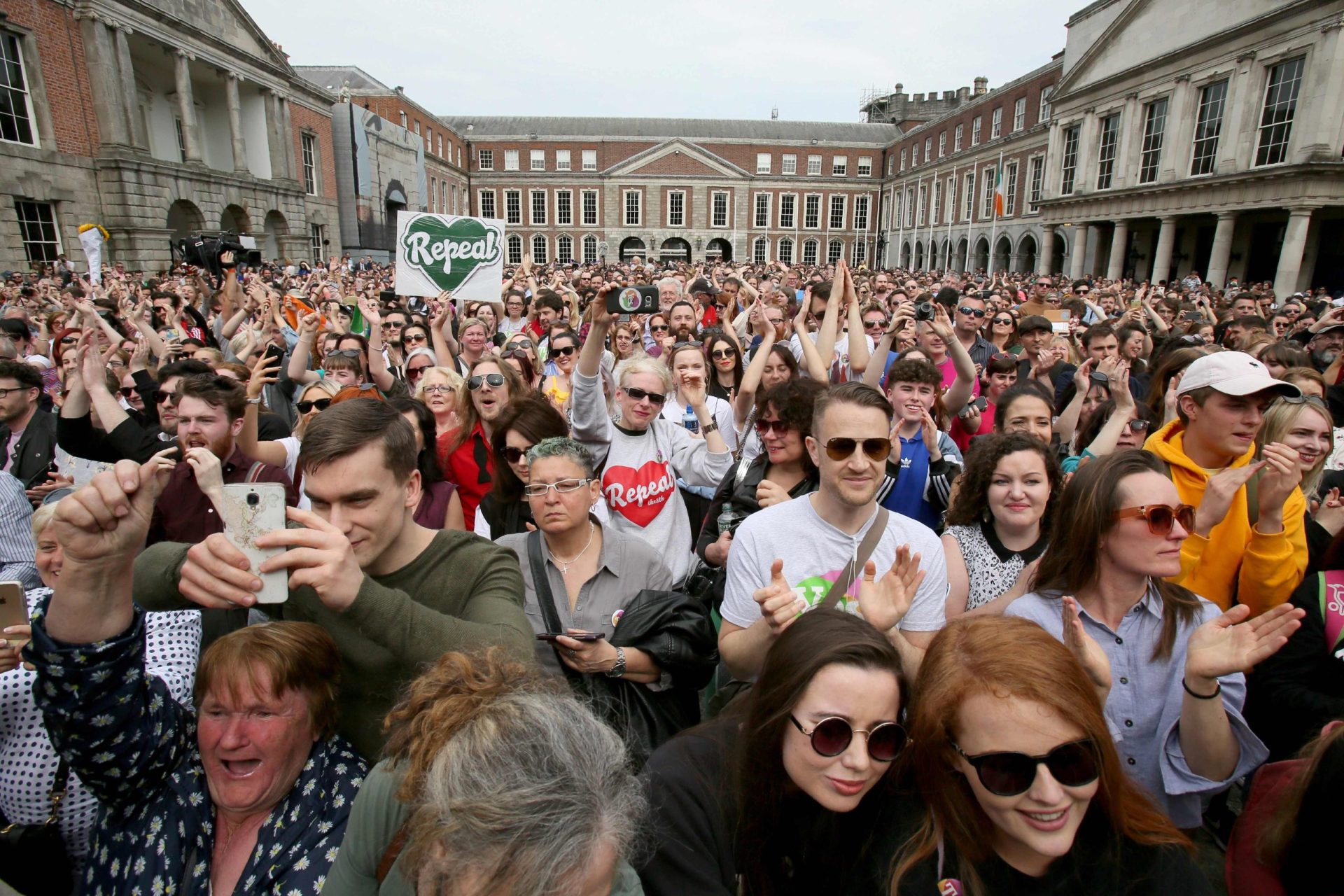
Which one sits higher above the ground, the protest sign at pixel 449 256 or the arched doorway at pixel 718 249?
the arched doorway at pixel 718 249

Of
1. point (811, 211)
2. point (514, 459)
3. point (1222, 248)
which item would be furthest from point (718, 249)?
point (514, 459)

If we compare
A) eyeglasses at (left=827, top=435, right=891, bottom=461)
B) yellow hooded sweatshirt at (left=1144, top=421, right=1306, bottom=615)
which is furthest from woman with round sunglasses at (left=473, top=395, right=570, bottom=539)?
yellow hooded sweatshirt at (left=1144, top=421, right=1306, bottom=615)

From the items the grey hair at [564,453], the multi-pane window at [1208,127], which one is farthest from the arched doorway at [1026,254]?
the grey hair at [564,453]

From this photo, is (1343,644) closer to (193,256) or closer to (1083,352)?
(1083,352)

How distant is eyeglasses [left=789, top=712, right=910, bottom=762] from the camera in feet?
4.81

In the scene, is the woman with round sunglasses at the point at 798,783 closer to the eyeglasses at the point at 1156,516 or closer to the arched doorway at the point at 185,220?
the eyeglasses at the point at 1156,516

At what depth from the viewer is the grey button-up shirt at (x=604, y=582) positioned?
96.5 inches

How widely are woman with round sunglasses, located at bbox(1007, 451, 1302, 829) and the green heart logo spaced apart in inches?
234

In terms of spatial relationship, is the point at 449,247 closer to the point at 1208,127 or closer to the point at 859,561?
the point at 859,561

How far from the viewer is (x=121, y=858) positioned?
5.18 ft

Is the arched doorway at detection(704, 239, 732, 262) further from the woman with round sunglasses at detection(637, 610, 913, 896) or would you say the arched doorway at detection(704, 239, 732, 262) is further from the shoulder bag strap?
the woman with round sunglasses at detection(637, 610, 913, 896)

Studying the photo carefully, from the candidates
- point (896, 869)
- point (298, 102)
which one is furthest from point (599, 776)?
point (298, 102)

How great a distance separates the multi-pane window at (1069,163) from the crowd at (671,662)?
111ft

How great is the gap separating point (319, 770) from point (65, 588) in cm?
71
